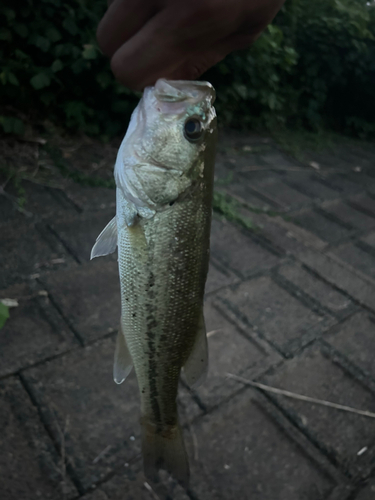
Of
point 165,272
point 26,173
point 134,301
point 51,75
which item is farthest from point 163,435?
point 51,75

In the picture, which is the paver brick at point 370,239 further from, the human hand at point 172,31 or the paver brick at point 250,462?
the human hand at point 172,31

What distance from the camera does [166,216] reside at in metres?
1.32

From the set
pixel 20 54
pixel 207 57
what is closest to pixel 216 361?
pixel 207 57

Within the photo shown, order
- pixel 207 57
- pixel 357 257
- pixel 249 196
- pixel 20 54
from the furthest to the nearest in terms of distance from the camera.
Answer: pixel 249 196 < pixel 20 54 < pixel 357 257 < pixel 207 57

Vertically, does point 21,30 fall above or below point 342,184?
above

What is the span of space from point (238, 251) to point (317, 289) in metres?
0.75

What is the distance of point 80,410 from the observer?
6.88 feet

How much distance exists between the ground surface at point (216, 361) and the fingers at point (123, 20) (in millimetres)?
1781

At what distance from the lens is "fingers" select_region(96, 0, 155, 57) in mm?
926

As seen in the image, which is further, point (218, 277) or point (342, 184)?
point (342, 184)

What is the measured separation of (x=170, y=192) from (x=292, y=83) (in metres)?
7.85

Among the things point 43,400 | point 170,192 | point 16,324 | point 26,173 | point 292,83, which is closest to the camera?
point 170,192

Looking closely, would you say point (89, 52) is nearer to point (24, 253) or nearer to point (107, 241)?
point (24, 253)

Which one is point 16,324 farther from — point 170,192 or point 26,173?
point 26,173
